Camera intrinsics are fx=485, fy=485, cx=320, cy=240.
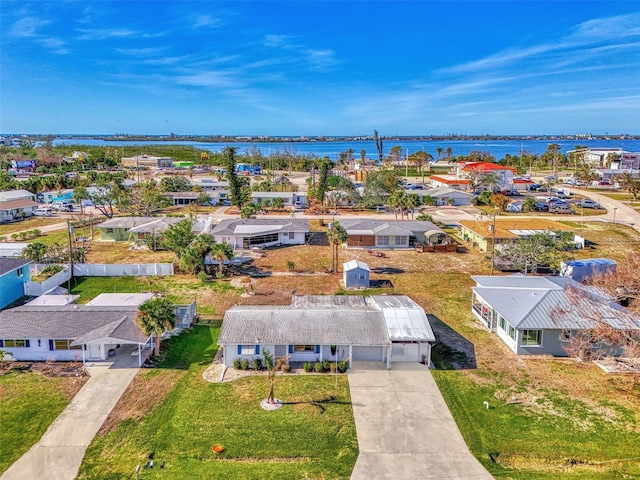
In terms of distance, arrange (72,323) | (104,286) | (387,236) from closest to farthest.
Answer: (72,323), (104,286), (387,236)

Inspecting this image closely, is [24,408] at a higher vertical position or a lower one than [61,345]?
lower

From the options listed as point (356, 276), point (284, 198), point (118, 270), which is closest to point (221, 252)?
point (118, 270)

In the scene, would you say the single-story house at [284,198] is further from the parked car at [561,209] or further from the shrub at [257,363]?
the shrub at [257,363]

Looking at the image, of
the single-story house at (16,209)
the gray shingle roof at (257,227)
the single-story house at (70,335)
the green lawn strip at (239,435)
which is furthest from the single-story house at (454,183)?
the single-story house at (70,335)

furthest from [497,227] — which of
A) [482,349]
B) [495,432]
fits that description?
[495,432]

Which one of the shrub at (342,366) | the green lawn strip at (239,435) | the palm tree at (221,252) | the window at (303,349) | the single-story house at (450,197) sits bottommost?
the green lawn strip at (239,435)

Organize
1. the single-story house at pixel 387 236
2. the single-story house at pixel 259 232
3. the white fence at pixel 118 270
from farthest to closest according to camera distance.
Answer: the single-story house at pixel 387 236
the single-story house at pixel 259 232
the white fence at pixel 118 270

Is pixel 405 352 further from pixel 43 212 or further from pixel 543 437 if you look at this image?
pixel 43 212
